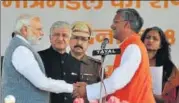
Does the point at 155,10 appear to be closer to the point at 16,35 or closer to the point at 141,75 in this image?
the point at 141,75

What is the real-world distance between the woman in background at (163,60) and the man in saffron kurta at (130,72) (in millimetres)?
371

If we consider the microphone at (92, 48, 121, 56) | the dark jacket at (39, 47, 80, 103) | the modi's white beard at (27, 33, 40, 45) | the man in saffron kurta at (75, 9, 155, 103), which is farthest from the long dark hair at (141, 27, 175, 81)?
the modi's white beard at (27, 33, 40, 45)

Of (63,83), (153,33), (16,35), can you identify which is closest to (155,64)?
(153,33)

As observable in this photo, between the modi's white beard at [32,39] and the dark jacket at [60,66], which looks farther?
the dark jacket at [60,66]

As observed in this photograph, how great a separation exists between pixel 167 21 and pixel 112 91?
0.86 metres

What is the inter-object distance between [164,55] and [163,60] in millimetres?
42

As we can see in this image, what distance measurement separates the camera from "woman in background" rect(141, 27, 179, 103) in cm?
608

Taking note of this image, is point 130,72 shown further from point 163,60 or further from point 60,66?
point 60,66

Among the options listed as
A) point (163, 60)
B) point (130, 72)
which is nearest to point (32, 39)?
point (130, 72)

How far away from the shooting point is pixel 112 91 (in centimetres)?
568

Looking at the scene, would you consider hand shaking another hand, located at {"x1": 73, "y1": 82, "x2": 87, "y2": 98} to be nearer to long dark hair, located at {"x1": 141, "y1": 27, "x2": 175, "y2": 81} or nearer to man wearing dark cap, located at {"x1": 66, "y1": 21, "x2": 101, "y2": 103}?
man wearing dark cap, located at {"x1": 66, "y1": 21, "x2": 101, "y2": 103}

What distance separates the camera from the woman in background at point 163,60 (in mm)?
6078

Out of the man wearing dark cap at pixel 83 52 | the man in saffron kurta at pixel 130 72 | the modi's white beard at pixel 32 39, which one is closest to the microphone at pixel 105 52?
the man in saffron kurta at pixel 130 72

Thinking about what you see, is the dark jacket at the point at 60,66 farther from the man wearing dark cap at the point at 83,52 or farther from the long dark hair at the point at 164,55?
the long dark hair at the point at 164,55
